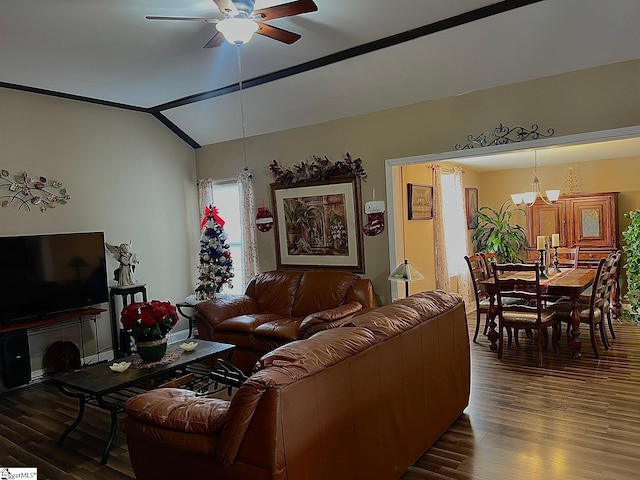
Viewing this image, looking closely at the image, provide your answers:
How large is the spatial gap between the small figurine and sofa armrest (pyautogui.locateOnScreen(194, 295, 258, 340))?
1.01 meters

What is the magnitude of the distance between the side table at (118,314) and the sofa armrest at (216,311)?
86 centimetres

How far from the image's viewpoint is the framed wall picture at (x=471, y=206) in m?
7.78

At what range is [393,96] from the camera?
4.89m

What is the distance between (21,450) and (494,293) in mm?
4372

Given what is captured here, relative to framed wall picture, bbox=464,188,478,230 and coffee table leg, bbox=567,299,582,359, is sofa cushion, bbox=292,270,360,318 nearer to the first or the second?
coffee table leg, bbox=567,299,582,359

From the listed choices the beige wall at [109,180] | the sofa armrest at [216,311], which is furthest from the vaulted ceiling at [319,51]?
the sofa armrest at [216,311]

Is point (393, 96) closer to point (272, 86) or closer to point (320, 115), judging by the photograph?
point (320, 115)

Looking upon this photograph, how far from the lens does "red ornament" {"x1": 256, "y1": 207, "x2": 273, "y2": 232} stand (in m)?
6.03

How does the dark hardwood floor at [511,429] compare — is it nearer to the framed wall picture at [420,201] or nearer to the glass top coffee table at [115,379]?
the glass top coffee table at [115,379]

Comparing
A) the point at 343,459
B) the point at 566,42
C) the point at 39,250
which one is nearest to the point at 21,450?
the point at 39,250

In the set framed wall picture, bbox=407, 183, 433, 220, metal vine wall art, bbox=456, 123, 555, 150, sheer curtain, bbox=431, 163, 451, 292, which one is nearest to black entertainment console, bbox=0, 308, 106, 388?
framed wall picture, bbox=407, 183, 433, 220

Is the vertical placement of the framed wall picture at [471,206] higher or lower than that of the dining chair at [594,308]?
higher

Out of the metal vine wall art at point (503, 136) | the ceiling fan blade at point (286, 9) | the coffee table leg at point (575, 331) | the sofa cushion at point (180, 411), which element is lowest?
the coffee table leg at point (575, 331)

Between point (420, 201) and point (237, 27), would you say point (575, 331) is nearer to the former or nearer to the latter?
point (420, 201)
